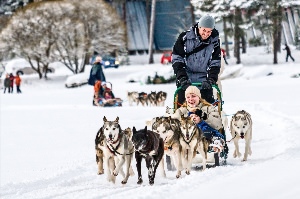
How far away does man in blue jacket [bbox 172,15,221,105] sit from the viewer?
750cm

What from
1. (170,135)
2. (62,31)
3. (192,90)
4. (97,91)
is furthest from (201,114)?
(62,31)

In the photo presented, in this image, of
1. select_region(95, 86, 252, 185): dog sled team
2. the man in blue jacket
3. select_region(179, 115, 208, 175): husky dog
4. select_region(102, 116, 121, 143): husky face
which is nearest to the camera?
select_region(95, 86, 252, 185): dog sled team

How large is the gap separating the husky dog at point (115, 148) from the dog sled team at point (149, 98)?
1463 cm

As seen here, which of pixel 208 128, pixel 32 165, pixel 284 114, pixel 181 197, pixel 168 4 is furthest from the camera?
pixel 168 4

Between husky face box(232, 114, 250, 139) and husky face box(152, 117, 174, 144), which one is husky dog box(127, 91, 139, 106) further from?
husky face box(152, 117, 174, 144)

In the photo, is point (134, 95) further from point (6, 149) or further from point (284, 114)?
point (6, 149)

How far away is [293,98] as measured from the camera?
21.2 meters

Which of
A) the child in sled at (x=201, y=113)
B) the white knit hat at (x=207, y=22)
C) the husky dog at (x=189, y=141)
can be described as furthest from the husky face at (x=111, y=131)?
the white knit hat at (x=207, y=22)

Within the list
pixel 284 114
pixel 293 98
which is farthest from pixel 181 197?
pixel 293 98

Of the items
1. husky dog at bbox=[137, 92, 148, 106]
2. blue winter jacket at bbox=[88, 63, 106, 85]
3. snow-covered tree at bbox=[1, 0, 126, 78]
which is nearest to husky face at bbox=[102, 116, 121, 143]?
blue winter jacket at bbox=[88, 63, 106, 85]

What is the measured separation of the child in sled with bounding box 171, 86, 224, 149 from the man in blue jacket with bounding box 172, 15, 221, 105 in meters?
0.15

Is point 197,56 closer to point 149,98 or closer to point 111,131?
point 111,131

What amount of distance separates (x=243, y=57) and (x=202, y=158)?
36936 mm

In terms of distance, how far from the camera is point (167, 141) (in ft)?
22.0
